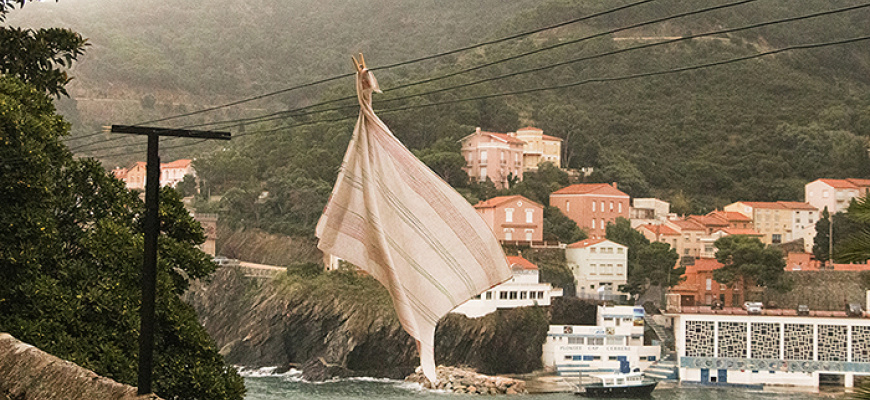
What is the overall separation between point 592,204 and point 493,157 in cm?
399

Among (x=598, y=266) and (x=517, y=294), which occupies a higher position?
(x=598, y=266)

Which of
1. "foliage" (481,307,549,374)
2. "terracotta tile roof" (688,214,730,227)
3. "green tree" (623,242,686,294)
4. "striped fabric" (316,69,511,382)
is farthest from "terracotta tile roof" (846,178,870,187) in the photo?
"striped fabric" (316,69,511,382)

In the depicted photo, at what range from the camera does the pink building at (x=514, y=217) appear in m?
28.6

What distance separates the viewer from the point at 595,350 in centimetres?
2688

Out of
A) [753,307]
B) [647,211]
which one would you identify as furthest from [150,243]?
[647,211]

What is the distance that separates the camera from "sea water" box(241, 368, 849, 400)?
24.1 meters

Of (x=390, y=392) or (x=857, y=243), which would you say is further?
(x=390, y=392)

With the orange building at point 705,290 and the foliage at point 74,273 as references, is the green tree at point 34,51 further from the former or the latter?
the orange building at point 705,290

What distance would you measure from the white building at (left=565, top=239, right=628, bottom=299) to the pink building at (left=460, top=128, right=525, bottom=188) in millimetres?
4335

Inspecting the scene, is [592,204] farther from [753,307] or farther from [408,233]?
[408,233]

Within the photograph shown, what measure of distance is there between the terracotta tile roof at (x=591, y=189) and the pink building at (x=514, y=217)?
2.21 meters

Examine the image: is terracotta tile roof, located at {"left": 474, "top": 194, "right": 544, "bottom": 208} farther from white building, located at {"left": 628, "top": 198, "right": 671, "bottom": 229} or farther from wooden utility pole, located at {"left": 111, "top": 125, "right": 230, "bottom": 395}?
wooden utility pole, located at {"left": 111, "top": 125, "right": 230, "bottom": 395}

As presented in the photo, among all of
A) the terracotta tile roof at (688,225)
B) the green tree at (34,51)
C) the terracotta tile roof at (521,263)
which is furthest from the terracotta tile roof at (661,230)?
the green tree at (34,51)

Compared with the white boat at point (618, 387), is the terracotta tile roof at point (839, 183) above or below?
above
